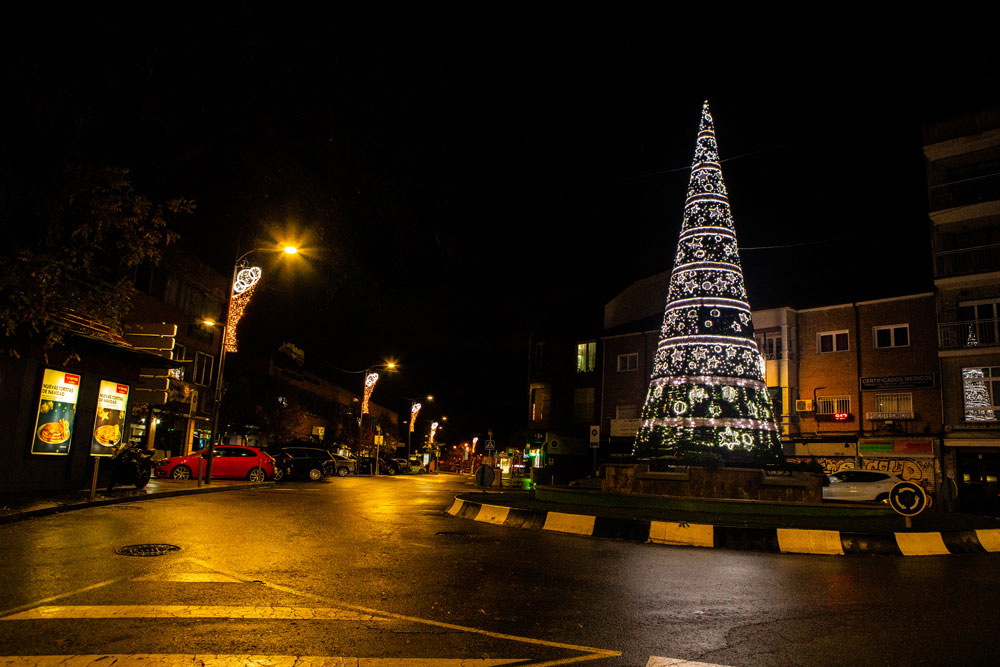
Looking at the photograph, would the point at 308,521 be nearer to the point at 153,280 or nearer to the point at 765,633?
→ the point at 765,633

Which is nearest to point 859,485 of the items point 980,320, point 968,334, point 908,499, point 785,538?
point 980,320

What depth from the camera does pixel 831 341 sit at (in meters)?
31.5

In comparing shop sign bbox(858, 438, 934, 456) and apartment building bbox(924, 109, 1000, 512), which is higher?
apartment building bbox(924, 109, 1000, 512)

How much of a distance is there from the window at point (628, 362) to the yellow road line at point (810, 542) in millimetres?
29002

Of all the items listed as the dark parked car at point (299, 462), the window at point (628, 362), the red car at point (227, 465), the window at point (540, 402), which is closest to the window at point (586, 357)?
the window at point (628, 362)

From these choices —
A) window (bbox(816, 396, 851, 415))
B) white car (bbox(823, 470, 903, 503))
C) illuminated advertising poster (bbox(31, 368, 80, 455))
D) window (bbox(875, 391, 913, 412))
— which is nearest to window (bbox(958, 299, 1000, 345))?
window (bbox(875, 391, 913, 412))

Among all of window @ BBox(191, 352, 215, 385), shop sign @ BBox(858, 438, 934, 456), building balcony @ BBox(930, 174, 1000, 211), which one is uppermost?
building balcony @ BBox(930, 174, 1000, 211)

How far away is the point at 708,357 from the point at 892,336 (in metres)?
17.3

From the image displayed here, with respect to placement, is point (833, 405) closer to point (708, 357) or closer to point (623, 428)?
point (623, 428)

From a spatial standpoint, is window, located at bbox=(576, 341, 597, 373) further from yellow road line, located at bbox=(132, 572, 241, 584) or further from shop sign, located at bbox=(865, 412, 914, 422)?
yellow road line, located at bbox=(132, 572, 241, 584)

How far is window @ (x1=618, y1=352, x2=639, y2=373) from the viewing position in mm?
39906

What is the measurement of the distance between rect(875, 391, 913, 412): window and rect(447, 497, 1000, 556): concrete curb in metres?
18.5

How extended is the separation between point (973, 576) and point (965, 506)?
2093 centimetres

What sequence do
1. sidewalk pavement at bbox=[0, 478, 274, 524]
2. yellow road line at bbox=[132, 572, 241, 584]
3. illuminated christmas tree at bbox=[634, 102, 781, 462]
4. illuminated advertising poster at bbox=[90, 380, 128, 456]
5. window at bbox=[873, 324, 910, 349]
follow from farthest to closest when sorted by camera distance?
window at bbox=[873, 324, 910, 349]
illuminated advertising poster at bbox=[90, 380, 128, 456]
illuminated christmas tree at bbox=[634, 102, 781, 462]
sidewalk pavement at bbox=[0, 478, 274, 524]
yellow road line at bbox=[132, 572, 241, 584]
